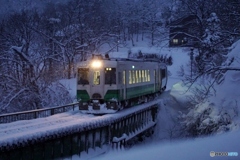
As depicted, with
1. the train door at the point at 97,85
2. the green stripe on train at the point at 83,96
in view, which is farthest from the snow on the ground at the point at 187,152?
the green stripe on train at the point at 83,96

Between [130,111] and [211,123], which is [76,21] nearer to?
[130,111]

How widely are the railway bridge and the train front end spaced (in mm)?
692

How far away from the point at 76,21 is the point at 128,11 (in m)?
40.2

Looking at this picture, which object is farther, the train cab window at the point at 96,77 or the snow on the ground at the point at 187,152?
the train cab window at the point at 96,77

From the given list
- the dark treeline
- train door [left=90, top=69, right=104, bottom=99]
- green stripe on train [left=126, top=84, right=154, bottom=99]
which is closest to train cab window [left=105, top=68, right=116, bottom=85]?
train door [left=90, top=69, right=104, bottom=99]

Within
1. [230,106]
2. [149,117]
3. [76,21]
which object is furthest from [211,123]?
[76,21]

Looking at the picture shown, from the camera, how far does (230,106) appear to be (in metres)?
12.4

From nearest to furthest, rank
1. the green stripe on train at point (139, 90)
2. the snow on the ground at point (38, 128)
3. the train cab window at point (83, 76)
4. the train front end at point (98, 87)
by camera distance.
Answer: the snow on the ground at point (38, 128)
the train front end at point (98, 87)
the train cab window at point (83, 76)
the green stripe on train at point (139, 90)

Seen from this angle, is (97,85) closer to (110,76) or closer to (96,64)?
(110,76)

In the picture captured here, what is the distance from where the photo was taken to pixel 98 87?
16.6 metres

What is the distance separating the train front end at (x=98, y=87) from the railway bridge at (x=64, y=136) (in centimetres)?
69

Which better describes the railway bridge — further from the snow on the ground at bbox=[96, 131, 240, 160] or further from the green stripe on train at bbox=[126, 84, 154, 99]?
the snow on the ground at bbox=[96, 131, 240, 160]

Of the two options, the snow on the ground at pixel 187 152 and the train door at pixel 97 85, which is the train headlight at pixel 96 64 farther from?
the snow on the ground at pixel 187 152

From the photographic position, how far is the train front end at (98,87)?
53.6ft
